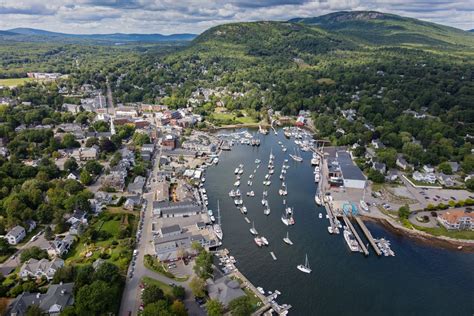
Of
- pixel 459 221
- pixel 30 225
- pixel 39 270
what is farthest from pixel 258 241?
pixel 30 225

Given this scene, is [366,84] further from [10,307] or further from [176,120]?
[10,307]

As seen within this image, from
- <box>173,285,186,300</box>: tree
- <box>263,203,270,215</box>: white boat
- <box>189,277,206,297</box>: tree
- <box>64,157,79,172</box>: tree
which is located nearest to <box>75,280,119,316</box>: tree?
<box>173,285,186,300</box>: tree

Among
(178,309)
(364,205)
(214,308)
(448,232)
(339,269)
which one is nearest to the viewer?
(178,309)

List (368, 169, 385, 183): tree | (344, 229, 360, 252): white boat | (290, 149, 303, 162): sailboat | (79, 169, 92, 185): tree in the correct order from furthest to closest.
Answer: (290, 149, 303, 162): sailboat, (368, 169, 385, 183): tree, (79, 169, 92, 185): tree, (344, 229, 360, 252): white boat

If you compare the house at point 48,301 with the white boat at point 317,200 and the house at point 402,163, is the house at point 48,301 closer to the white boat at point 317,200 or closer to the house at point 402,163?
the white boat at point 317,200

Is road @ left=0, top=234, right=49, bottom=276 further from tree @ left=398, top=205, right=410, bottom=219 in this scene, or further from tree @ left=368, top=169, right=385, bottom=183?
tree @ left=368, top=169, right=385, bottom=183

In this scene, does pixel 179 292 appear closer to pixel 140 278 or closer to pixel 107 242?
pixel 140 278

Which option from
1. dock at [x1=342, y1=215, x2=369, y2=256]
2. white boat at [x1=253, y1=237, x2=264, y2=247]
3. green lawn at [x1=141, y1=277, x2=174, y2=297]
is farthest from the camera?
white boat at [x1=253, y1=237, x2=264, y2=247]
